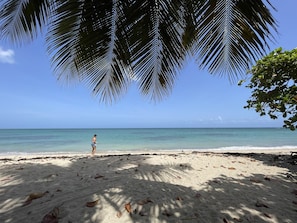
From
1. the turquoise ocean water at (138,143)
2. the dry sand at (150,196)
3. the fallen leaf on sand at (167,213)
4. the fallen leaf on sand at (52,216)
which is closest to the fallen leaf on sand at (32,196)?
the dry sand at (150,196)

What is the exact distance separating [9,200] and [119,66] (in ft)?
8.83

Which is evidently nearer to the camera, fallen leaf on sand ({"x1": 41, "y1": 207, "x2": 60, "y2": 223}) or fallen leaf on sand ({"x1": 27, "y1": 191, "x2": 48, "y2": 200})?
fallen leaf on sand ({"x1": 41, "y1": 207, "x2": 60, "y2": 223})

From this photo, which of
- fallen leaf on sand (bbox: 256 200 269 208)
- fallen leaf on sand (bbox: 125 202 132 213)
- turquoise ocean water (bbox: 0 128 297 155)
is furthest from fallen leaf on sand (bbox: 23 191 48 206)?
turquoise ocean water (bbox: 0 128 297 155)

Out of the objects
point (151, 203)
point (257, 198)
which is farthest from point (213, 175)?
point (151, 203)

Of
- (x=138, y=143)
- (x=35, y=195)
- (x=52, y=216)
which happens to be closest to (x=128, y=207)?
(x=52, y=216)

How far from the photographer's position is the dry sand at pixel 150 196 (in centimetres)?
304

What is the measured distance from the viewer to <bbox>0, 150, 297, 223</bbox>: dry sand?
120 inches

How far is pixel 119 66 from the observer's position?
3.26 m

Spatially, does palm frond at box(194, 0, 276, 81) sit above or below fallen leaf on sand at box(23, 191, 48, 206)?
above

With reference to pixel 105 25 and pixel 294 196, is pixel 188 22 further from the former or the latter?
pixel 294 196

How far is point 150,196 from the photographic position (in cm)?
365

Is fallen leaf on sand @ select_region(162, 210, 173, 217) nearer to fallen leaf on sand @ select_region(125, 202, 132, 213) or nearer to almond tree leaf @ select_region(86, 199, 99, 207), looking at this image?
fallen leaf on sand @ select_region(125, 202, 132, 213)

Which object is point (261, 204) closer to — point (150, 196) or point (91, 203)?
point (150, 196)

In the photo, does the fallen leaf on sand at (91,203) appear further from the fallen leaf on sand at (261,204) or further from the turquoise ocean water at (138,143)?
the turquoise ocean water at (138,143)
